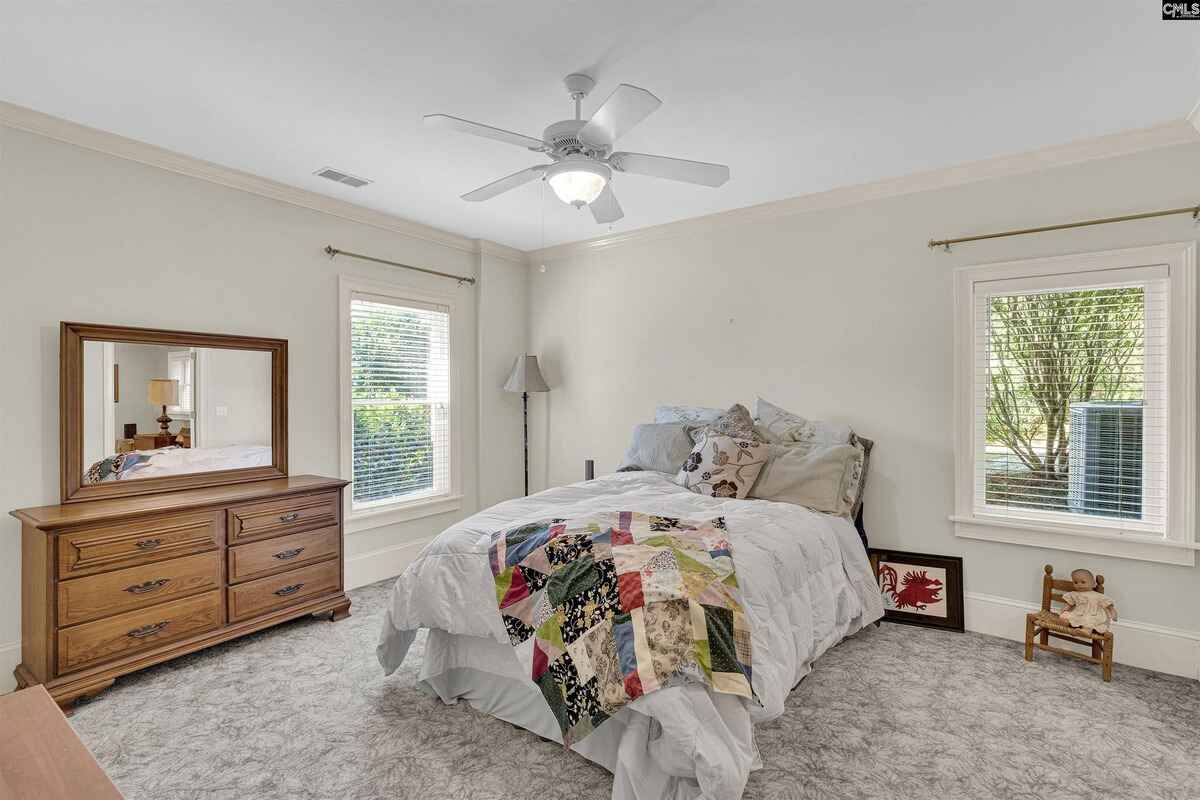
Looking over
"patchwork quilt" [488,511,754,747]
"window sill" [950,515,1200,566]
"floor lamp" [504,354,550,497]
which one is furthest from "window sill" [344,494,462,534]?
"window sill" [950,515,1200,566]

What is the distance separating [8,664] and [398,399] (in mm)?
2391

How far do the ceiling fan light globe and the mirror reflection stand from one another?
7.49 ft

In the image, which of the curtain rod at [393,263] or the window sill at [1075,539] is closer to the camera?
the window sill at [1075,539]

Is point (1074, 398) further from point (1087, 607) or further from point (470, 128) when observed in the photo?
point (470, 128)

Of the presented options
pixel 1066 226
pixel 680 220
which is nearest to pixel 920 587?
pixel 1066 226

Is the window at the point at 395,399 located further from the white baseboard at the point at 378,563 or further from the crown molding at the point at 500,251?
the crown molding at the point at 500,251

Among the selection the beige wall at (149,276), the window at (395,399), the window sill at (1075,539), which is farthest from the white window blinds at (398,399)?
the window sill at (1075,539)

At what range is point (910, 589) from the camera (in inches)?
134

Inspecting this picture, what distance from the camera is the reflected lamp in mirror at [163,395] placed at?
3.04 m

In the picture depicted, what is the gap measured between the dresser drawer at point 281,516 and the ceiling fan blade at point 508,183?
75.8 inches

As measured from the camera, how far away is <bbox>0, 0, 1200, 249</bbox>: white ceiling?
1981mm

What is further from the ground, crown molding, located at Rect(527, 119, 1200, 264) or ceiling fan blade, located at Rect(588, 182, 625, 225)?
crown molding, located at Rect(527, 119, 1200, 264)

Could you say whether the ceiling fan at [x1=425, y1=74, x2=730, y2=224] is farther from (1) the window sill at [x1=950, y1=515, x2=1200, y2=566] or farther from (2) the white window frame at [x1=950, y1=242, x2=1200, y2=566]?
(1) the window sill at [x1=950, y1=515, x2=1200, y2=566]

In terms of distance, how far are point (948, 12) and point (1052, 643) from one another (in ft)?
9.85
